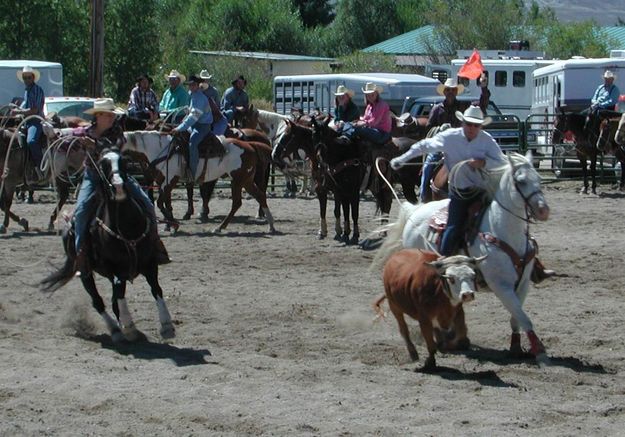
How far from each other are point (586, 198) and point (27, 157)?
33.7ft

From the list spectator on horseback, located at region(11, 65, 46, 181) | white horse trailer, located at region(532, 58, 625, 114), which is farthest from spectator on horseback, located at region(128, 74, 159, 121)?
white horse trailer, located at region(532, 58, 625, 114)

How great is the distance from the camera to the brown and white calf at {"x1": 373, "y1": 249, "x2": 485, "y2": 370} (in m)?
8.76

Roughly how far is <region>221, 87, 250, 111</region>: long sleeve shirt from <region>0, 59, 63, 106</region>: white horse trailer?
7.78 meters

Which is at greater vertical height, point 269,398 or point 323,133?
point 323,133

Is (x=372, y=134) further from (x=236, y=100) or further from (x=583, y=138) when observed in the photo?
(x=583, y=138)

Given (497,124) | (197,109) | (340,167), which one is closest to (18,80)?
(497,124)

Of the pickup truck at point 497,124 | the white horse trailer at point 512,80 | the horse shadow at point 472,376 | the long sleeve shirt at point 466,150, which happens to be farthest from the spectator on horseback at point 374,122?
the white horse trailer at point 512,80

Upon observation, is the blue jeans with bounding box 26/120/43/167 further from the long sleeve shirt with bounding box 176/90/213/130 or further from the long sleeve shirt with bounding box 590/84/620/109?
the long sleeve shirt with bounding box 590/84/620/109

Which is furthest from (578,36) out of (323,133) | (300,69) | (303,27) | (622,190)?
(323,133)

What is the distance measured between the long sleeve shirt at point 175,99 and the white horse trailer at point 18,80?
851cm

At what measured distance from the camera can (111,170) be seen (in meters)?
10.1

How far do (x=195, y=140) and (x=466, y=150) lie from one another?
29.9ft

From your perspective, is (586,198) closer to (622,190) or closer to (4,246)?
(622,190)

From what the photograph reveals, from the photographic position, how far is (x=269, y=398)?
26.7ft
